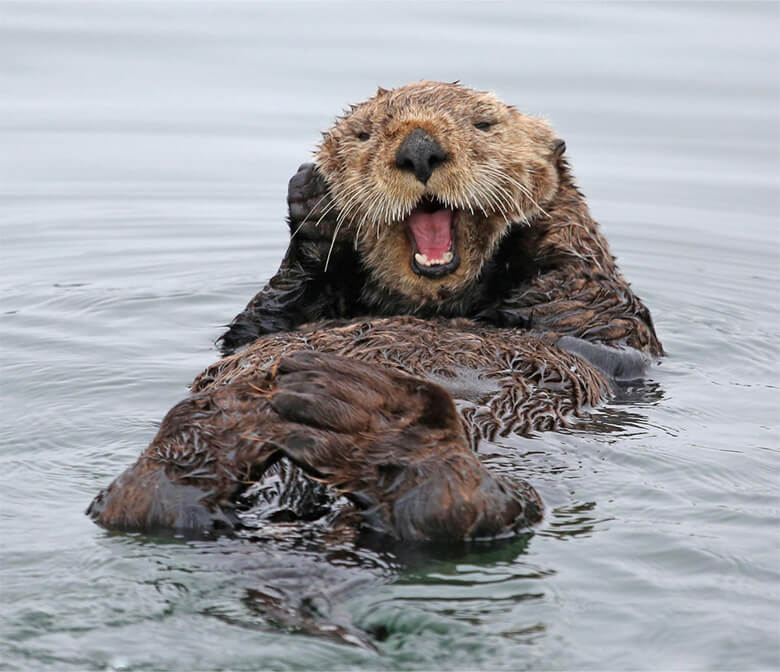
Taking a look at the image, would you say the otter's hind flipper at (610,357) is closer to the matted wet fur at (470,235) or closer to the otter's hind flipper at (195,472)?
the matted wet fur at (470,235)

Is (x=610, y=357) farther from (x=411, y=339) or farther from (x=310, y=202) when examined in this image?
(x=310, y=202)

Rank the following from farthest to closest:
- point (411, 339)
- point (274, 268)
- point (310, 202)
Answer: point (274, 268) < point (310, 202) < point (411, 339)

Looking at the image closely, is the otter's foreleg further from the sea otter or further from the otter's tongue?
the otter's tongue

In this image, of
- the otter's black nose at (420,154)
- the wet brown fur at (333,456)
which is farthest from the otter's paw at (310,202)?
the wet brown fur at (333,456)

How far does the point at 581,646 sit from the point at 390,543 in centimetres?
59

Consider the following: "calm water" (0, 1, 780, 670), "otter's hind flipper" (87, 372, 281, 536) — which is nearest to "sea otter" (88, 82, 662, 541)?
"otter's hind flipper" (87, 372, 281, 536)

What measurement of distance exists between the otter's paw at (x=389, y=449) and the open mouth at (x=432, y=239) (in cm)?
149

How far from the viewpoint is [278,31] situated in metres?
12.8

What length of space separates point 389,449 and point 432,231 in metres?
1.72

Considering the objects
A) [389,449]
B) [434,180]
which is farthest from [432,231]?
[389,449]

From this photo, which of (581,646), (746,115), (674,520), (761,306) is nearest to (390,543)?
(581,646)

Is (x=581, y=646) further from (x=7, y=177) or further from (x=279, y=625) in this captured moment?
(x=7, y=177)

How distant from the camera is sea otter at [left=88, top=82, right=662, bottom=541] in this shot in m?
3.21

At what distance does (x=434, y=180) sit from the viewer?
14.6ft
